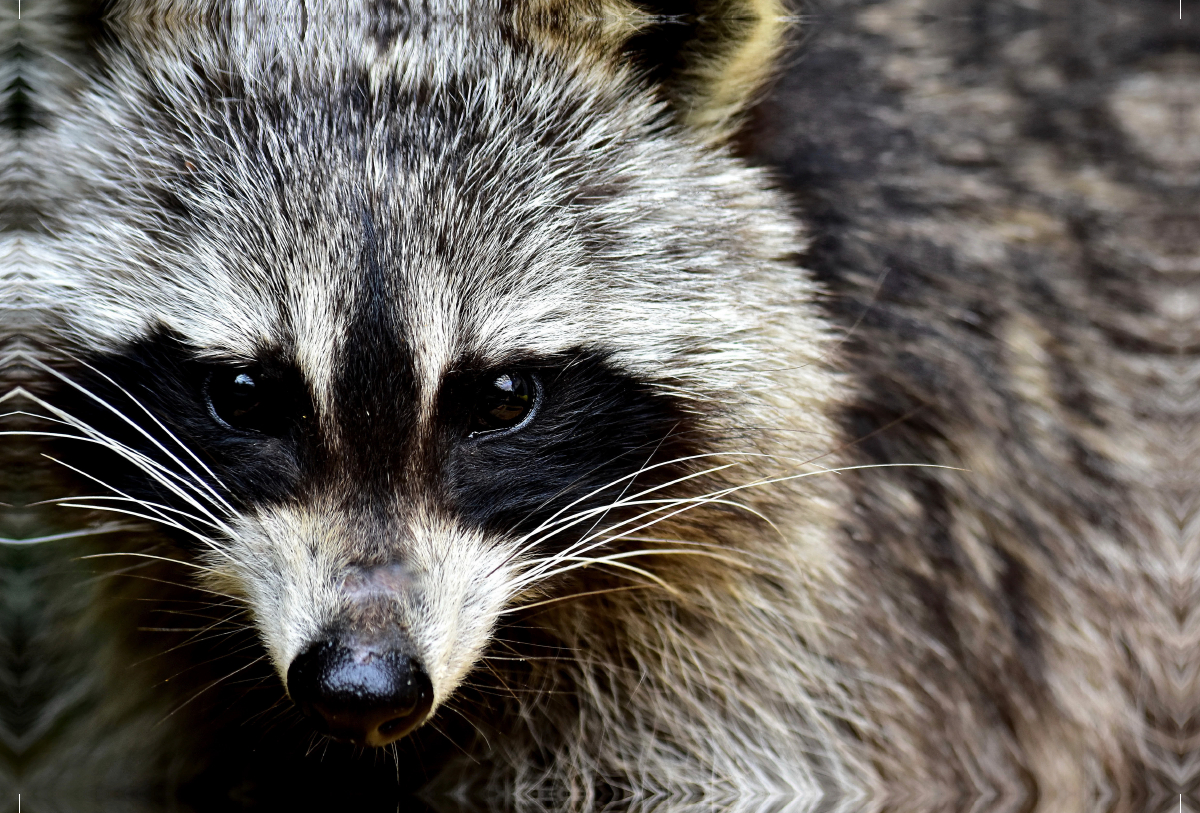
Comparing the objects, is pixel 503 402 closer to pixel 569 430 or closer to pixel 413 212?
pixel 569 430

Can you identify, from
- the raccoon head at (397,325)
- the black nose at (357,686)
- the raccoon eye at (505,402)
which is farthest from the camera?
the raccoon eye at (505,402)

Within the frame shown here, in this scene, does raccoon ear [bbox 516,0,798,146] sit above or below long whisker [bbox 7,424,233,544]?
above

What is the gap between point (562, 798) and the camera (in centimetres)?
295

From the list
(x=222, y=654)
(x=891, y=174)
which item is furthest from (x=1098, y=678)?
(x=222, y=654)

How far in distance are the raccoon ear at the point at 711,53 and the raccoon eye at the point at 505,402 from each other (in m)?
0.69

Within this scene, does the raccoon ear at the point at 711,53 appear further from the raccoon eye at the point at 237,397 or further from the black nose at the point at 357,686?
the black nose at the point at 357,686

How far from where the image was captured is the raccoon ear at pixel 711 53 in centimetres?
251

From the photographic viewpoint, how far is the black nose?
6.95ft

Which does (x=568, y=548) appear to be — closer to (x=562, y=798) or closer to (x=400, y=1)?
(x=562, y=798)

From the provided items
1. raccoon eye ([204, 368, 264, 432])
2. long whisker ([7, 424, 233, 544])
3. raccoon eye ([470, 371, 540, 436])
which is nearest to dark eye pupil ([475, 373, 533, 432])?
raccoon eye ([470, 371, 540, 436])

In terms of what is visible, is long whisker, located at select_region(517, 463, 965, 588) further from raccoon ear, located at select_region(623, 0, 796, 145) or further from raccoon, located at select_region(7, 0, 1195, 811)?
raccoon ear, located at select_region(623, 0, 796, 145)

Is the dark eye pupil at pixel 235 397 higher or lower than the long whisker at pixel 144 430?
higher

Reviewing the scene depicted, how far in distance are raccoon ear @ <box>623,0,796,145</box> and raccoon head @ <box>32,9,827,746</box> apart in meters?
0.06

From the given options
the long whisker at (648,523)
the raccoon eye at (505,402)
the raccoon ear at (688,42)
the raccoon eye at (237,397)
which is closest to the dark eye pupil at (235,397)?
the raccoon eye at (237,397)
